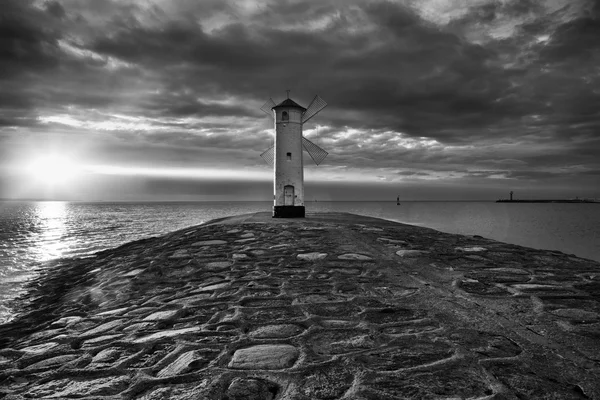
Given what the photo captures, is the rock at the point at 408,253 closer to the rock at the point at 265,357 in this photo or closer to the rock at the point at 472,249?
the rock at the point at 472,249

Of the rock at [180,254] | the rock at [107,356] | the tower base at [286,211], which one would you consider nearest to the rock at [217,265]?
the rock at [180,254]

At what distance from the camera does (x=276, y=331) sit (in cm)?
383

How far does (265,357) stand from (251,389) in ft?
1.75

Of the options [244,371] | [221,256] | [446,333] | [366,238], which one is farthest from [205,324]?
[366,238]

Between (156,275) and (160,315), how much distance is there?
2.64 metres

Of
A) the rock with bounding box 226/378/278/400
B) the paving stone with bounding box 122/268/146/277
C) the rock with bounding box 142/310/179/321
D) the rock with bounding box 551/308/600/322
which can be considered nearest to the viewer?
the rock with bounding box 226/378/278/400

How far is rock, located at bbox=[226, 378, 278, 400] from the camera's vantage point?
2593 millimetres

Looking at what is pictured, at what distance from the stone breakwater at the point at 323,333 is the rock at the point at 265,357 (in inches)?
0.7

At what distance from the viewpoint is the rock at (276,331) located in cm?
372

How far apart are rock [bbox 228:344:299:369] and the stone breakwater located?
0.06ft

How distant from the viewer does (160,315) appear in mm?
4633

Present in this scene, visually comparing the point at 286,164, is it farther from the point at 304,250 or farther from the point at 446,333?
the point at 446,333

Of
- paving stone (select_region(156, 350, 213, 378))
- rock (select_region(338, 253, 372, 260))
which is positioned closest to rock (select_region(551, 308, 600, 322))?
rock (select_region(338, 253, 372, 260))

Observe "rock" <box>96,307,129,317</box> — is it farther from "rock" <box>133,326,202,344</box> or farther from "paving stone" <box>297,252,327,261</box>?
"paving stone" <box>297,252,327,261</box>
